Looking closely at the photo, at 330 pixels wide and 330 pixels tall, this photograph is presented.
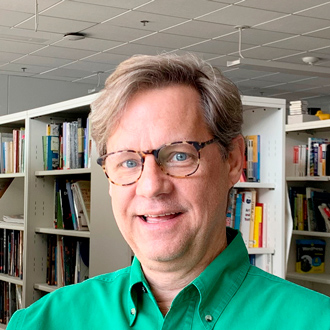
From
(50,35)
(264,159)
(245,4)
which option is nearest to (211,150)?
(264,159)

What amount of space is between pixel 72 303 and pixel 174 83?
443 millimetres

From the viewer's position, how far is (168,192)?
1119 millimetres

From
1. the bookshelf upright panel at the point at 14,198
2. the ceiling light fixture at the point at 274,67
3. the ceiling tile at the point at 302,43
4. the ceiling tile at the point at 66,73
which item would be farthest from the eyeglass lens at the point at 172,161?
the ceiling tile at the point at 66,73

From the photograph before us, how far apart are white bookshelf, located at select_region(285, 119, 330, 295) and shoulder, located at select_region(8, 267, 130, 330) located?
14.6 ft

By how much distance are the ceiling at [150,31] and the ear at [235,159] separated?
18.1ft

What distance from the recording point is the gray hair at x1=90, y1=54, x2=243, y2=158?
1.18m

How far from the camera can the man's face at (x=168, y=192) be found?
1.12 m

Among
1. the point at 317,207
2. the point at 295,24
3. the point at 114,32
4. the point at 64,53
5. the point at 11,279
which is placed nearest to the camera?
the point at 11,279

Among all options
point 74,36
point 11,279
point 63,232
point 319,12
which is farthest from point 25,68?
point 63,232

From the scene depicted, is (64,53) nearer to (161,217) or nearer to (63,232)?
(63,232)

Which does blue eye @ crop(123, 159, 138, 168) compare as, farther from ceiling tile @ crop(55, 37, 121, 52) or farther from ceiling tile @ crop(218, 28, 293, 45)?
ceiling tile @ crop(55, 37, 121, 52)

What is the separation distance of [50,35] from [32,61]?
2.14 metres

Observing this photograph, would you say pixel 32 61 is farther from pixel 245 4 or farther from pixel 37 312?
pixel 37 312

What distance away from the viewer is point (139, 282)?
3.93 feet
